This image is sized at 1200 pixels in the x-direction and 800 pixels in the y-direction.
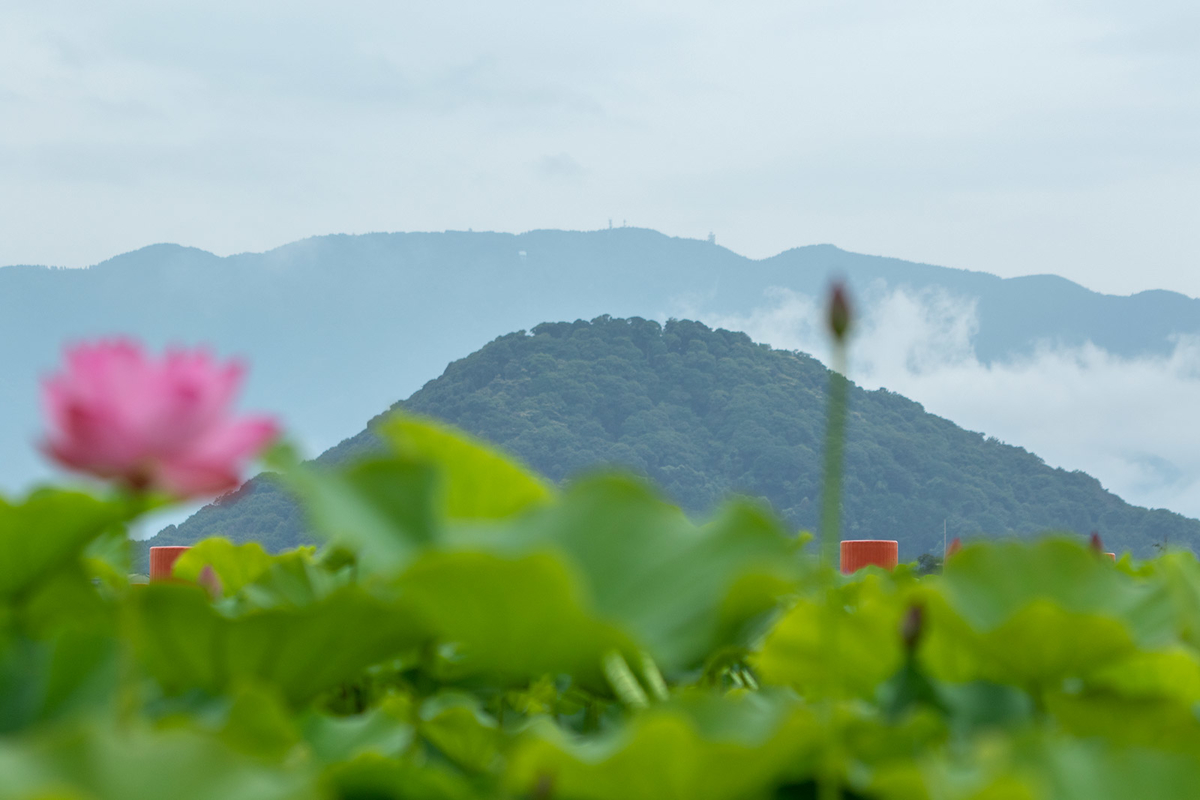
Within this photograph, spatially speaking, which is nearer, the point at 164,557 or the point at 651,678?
the point at 651,678

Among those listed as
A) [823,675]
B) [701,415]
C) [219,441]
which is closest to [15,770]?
[219,441]

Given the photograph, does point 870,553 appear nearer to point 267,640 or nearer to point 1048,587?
point 1048,587

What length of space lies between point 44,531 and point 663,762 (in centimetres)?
37

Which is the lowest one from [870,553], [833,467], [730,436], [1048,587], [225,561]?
[730,436]

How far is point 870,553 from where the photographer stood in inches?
149

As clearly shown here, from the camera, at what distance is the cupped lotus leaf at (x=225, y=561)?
41.7 inches

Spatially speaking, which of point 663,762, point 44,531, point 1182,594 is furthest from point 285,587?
point 1182,594

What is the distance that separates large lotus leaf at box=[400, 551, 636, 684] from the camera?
428mm

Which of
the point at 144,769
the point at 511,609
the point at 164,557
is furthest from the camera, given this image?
the point at 164,557

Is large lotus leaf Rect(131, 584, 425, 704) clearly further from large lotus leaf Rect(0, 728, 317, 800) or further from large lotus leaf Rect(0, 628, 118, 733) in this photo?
large lotus leaf Rect(0, 728, 317, 800)

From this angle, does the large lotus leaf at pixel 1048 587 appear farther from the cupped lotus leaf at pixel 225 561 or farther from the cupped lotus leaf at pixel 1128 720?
the cupped lotus leaf at pixel 225 561

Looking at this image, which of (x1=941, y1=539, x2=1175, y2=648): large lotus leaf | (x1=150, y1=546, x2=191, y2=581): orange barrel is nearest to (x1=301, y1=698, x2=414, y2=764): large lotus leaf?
(x1=941, y1=539, x2=1175, y2=648): large lotus leaf

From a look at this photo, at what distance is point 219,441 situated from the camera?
433 millimetres

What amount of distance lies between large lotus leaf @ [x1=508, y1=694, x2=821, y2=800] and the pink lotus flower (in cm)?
17
